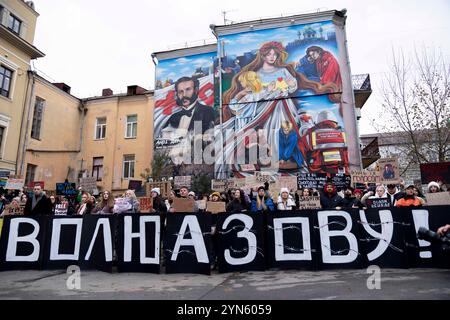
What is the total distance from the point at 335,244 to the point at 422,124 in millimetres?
15264

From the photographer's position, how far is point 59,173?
26.2 m

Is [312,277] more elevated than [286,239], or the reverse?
[286,239]

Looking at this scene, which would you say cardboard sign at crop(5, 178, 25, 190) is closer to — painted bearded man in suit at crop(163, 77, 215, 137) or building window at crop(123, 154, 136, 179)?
painted bearded man in suit at crop(163, 77, 215, 137)

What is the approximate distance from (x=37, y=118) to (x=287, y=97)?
62.9 ft

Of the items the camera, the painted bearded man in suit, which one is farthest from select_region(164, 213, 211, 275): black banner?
the painted bearded man in suit

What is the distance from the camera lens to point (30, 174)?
77.8 feet

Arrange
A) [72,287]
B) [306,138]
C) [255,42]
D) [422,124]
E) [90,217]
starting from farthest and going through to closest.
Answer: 1. [255,42]
2. [306,138]
3. [422,124]
4. [90,217]
5. [72,287]

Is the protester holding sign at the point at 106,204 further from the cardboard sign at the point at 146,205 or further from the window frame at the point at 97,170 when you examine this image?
the window frame at the point at 97,170

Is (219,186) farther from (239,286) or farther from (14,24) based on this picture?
(14,24)

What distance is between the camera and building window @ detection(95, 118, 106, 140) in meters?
28.1

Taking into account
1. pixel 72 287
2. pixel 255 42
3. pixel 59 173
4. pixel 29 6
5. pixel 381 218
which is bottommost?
pixel 72 287

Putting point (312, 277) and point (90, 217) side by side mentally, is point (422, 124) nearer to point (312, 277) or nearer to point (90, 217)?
point (312, 277)

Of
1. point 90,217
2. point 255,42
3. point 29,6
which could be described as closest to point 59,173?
point 29,6

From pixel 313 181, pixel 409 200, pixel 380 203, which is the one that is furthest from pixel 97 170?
pixel 409 200
